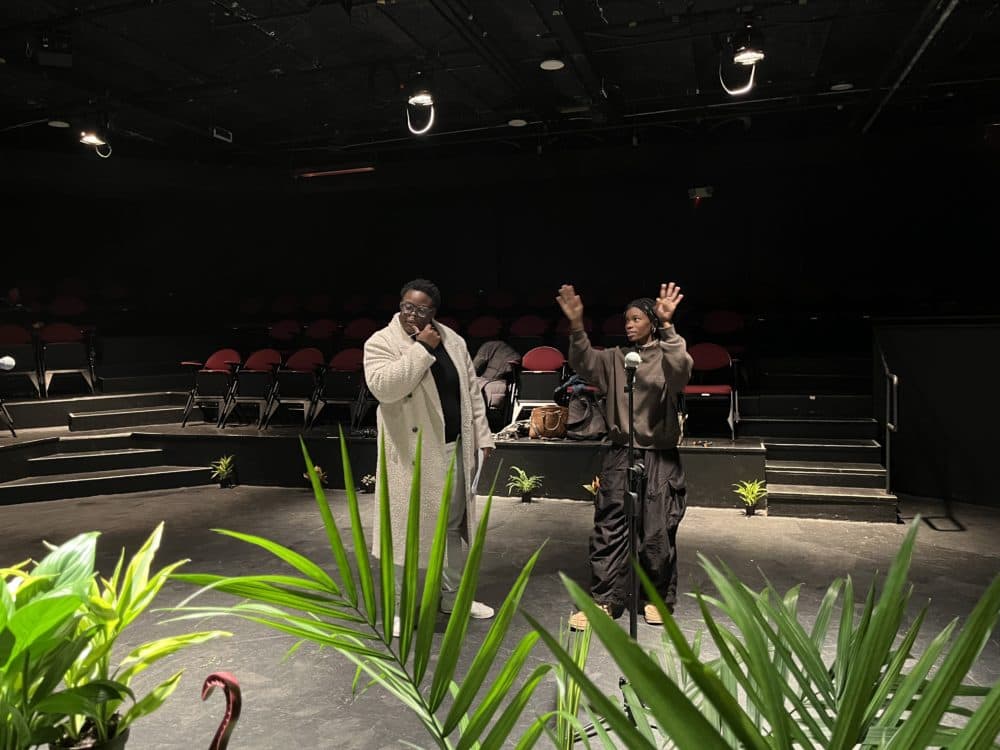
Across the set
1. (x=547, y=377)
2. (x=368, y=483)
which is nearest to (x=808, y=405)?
(x=547, y=377)

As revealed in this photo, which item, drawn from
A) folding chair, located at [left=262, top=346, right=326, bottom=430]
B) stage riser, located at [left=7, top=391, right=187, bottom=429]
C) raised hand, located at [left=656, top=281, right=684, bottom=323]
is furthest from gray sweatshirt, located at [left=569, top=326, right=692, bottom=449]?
stage riser, located at [left=7, top=391, right=187, bottom=429]

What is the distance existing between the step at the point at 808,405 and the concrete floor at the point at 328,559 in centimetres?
101

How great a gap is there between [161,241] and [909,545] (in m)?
12.4

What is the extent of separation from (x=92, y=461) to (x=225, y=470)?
1.28 meters

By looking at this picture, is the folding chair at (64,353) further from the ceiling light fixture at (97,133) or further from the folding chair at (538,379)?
the folding chair at (538,379)

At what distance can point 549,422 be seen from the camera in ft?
20.8

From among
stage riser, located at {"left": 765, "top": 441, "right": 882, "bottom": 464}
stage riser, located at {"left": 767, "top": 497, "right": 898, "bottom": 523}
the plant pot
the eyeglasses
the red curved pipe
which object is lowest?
stage riser, located at {"left": 767, "top": 497, "right": 898, "bottom": 523}

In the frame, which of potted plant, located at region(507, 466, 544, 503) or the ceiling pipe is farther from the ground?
the ceiling pipe

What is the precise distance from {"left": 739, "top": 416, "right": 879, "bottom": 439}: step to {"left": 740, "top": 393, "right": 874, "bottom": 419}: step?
9cm

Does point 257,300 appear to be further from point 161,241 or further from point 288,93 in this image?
point 288,93

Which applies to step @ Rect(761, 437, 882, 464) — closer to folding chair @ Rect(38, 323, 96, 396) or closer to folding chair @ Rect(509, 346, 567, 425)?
folding chair @ Rect(509, 346, 567, 425)

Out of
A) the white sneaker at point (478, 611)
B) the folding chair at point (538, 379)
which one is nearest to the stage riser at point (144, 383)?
the folding chair at point (538, 379)

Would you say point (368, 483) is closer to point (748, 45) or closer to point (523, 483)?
point (523, 483)

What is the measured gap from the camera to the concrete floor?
2.70 meters
